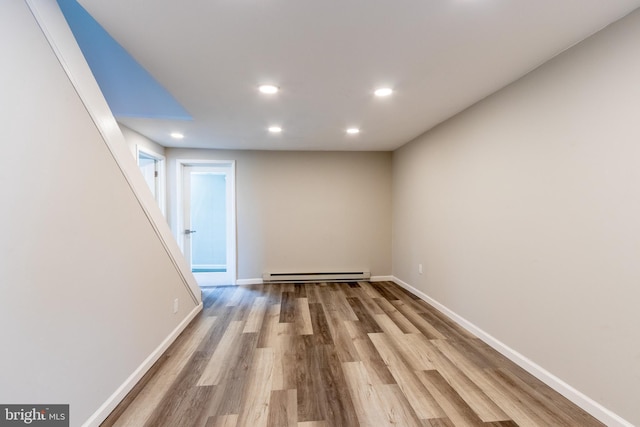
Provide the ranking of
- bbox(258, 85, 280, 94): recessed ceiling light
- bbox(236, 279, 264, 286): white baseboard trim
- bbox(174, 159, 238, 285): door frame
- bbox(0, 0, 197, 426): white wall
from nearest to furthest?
1. bbox(0, 0, 197, 426): white wall
2. bbox(258, 85, 280, 94): recessed ceiling light
3. bbox(174, 159, 238, 285): door frame
4. bbox(236, 279, 264, 286): white baseboard trim

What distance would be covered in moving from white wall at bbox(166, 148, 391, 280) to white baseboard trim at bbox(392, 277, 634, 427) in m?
2.07

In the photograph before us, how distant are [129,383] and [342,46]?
8.63ft

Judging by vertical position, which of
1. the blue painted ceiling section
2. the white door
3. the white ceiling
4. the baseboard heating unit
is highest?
the blue painted ceiling section

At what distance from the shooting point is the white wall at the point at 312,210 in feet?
15.2

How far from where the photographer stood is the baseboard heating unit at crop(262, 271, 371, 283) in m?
4.66

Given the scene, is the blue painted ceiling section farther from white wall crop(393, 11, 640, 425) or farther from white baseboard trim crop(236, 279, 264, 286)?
white wall crop(393, 11, 640, 425)

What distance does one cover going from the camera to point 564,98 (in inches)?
70.4

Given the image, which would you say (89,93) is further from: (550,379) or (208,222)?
(550,379)

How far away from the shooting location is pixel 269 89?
225 cm

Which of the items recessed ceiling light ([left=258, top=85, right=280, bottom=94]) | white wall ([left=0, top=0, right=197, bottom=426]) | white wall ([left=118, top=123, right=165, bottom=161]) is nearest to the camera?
white wall ([left=0, top=0, right=197, bottom=426])

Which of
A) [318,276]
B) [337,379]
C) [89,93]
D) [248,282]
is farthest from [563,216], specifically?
[248,282]

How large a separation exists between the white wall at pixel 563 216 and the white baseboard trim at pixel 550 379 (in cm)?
4

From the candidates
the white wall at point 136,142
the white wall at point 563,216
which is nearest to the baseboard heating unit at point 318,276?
the white wall at point 563,216

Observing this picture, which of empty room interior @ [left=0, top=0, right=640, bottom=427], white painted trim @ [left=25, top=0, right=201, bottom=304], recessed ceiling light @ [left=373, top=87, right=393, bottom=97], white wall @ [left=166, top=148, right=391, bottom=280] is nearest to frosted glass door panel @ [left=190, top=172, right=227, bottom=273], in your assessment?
white wall @ [left=166, top=148, right=391, bottom=280]
